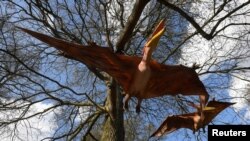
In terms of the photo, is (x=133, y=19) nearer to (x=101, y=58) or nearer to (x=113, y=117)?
(x=101, y=58)

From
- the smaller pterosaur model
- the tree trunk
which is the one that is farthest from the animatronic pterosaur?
the tree trunk

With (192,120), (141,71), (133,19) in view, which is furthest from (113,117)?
(141,71)

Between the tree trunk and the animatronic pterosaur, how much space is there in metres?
3.09

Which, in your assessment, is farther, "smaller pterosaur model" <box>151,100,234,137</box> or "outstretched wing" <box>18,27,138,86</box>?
"smaller pterosaur model" <box>151,100,234,137</box>

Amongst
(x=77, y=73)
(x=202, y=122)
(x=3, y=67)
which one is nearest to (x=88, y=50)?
(x=202, y=122)

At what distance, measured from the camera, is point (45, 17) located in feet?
27.0

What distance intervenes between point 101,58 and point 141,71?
399 mm

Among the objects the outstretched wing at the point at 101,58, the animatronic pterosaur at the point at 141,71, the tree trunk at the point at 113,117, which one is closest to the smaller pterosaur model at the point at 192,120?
the animatronic pterosaur at the point at 141,71

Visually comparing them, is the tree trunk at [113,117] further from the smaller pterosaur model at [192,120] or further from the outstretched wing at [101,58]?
the outstretched wing at [101,58]

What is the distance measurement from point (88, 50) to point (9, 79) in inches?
167

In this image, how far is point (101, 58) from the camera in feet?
14.0

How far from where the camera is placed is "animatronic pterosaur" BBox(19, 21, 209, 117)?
4090 mm

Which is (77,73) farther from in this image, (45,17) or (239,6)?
(239,6)

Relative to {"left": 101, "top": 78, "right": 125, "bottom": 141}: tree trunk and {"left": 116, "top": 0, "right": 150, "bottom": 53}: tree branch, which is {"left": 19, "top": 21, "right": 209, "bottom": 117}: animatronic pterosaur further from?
{"left": 101, "top": 78, "right": 125, "bottom": 141}: tree trunk
